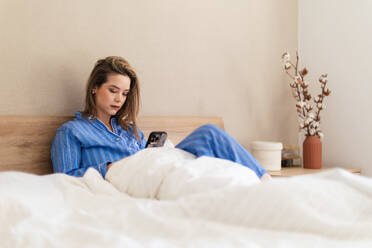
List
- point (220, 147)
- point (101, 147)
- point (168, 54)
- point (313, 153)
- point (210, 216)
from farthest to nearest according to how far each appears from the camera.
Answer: point (313, 153) → point (168, 54) → point (101, 147) → point (220, 147) → point (210, 216)

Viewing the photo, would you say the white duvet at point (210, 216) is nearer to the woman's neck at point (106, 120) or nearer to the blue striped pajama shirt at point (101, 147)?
the blue striped pajama shirt at point (101, 147)

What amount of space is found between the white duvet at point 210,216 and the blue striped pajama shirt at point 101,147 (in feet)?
1.60

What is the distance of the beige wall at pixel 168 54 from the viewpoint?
1556 mm

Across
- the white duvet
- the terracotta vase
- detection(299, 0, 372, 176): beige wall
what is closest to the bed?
the white duvet

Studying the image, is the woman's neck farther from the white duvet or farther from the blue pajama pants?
the white duvet

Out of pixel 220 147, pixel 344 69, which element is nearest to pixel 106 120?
pixel 220 147

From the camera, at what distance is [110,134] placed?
5.47 feet

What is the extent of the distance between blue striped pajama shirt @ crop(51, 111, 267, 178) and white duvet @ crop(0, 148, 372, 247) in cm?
49

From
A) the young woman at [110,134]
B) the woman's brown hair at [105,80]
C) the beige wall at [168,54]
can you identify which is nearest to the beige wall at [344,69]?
the beige wall at [168,54]

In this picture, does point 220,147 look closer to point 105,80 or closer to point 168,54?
point 105,80

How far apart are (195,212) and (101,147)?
92 centimetres

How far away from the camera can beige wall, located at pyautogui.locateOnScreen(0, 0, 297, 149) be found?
1.56m

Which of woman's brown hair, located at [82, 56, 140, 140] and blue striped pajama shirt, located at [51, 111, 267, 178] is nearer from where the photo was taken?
blue striped pajama shirt, located at [51, 111, 267, 178]

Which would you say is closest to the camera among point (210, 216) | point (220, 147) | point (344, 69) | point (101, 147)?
point (210, 216)
